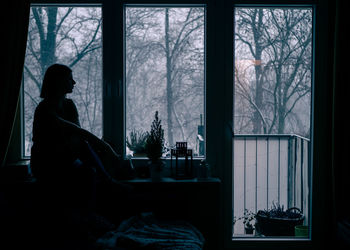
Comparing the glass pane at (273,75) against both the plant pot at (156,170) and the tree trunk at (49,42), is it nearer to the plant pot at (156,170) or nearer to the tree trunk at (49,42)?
the plant pot at (156,170)

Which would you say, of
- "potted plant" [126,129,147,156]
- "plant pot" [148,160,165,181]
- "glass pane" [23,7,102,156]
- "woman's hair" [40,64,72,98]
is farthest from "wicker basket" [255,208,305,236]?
"woman's hair" [40,64,72,98]

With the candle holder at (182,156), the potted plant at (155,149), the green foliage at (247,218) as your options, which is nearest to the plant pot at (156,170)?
the potted plant at (155,149)

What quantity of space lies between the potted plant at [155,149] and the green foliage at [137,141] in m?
0.16

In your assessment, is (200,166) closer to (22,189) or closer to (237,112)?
(237,112)

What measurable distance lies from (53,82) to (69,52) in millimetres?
693

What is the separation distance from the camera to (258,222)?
3.13 meters

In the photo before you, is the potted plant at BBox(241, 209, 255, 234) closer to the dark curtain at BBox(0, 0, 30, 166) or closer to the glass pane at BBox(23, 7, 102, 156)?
the glass pane at BBox(23, 7, 102, 156)

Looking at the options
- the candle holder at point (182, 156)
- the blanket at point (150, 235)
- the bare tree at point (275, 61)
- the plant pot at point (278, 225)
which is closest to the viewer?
the blanket at point (150, 235)

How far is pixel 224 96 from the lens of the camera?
113 inches

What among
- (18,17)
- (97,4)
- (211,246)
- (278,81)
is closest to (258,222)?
(211,246)

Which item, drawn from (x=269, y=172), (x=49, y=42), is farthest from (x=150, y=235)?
(x=269, y=172)

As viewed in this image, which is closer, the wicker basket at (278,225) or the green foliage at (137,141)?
the green foliage at (137,141)

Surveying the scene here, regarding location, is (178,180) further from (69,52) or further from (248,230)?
(69,52)

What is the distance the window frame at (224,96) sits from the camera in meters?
2.82
